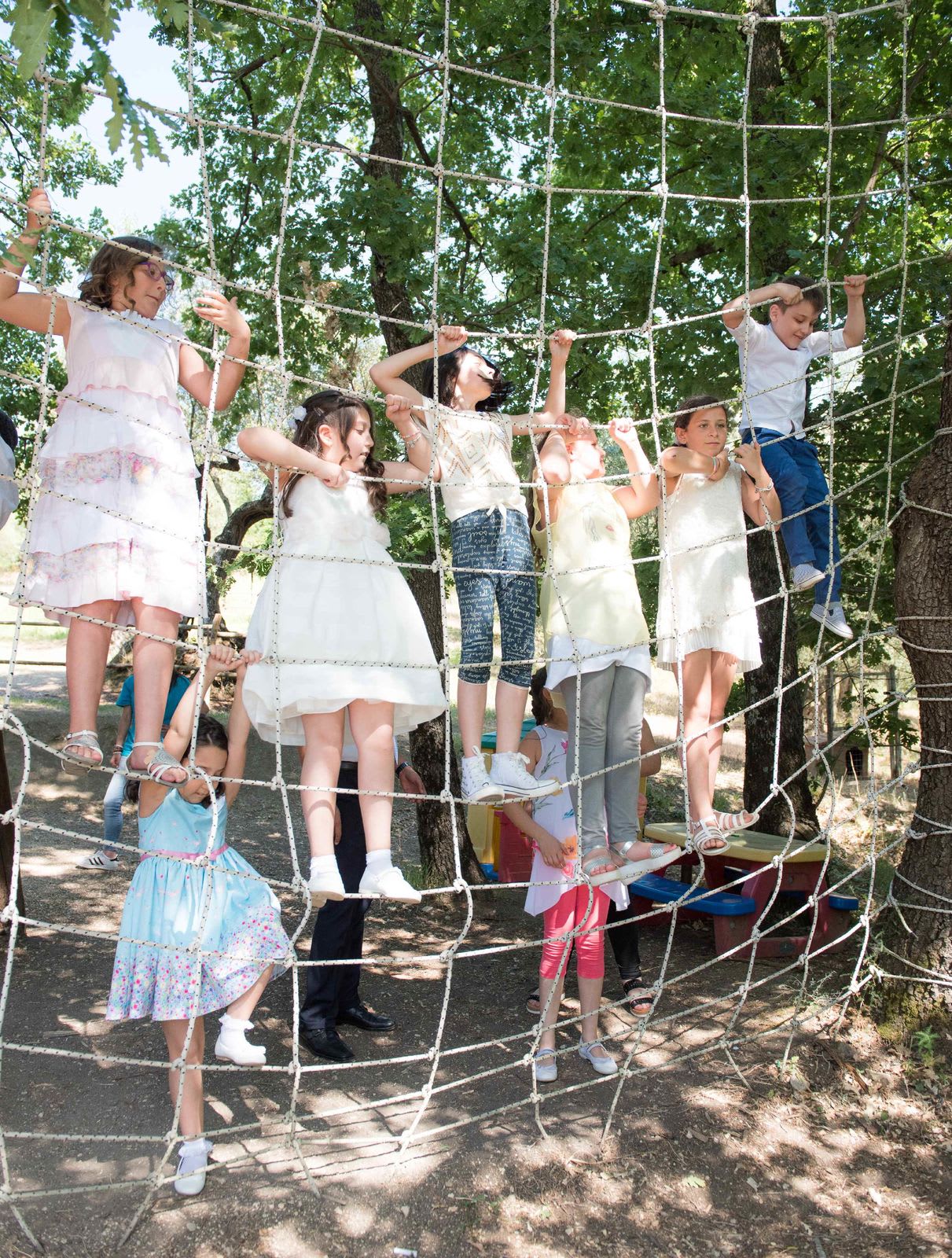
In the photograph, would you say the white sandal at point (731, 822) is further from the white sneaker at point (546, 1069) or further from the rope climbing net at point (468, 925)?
the white sneaker at point (546, 1069)

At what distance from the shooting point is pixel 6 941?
3.86 meters

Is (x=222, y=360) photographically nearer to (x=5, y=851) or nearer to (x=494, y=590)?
(x=494, y=590)

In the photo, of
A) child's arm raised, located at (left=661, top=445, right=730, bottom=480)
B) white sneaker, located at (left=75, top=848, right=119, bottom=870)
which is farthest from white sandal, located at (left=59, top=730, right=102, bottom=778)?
white sneaker, located at (left=75, top=848, right=119, bottom=870)

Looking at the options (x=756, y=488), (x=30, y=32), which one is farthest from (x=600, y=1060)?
(x=30, y=32)

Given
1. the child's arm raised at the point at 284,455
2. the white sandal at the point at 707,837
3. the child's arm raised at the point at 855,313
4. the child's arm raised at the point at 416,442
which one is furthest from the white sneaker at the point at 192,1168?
the child's arm raised at the point at 855,313

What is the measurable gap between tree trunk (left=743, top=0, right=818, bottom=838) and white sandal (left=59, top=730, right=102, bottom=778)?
9.79 ft

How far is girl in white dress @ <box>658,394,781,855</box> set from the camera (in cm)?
296

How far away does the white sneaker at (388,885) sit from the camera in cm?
236

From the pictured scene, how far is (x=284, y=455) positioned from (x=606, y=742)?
105 cm

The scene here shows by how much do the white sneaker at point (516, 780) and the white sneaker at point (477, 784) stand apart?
1.5 inches

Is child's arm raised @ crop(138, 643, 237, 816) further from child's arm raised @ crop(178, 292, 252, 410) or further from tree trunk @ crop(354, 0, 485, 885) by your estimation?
tree trunk @ crop(354, 0, 485, 885)

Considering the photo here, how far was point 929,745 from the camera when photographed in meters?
3.20

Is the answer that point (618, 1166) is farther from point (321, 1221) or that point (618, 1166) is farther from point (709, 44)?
point (709, 44)

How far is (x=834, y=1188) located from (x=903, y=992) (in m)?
0.64
